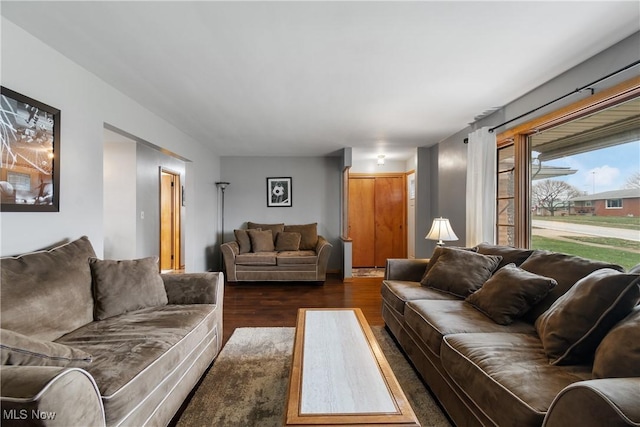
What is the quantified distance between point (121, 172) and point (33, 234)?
3.22 m

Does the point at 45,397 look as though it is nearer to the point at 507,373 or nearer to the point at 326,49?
the point at 507,373

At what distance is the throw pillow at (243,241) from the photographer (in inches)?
201

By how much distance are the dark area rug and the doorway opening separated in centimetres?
393

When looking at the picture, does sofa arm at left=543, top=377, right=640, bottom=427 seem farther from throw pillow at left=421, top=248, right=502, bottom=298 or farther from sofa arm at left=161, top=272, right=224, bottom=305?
sofa arm at left=161, top=272, right=224, bottom=305

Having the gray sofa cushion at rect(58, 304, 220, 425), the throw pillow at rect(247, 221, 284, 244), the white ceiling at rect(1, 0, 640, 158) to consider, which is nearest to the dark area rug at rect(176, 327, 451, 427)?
the gray sofa cushion at rect(58, 304, 220, 425)

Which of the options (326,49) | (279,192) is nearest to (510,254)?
(326,49)

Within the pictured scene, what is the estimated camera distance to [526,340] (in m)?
1.58

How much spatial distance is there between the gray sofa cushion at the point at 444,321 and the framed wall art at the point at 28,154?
2.64m

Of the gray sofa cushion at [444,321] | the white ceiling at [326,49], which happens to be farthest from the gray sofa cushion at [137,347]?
the white ceiling at [326,49]

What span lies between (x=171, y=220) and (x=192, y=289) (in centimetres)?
434

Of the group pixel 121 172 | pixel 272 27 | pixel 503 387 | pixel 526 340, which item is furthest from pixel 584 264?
pixel 121 172

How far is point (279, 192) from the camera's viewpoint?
19.1 ft

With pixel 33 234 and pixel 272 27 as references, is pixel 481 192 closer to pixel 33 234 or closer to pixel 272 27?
pixel 272 27

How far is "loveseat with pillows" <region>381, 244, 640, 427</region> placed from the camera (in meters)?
0.97
